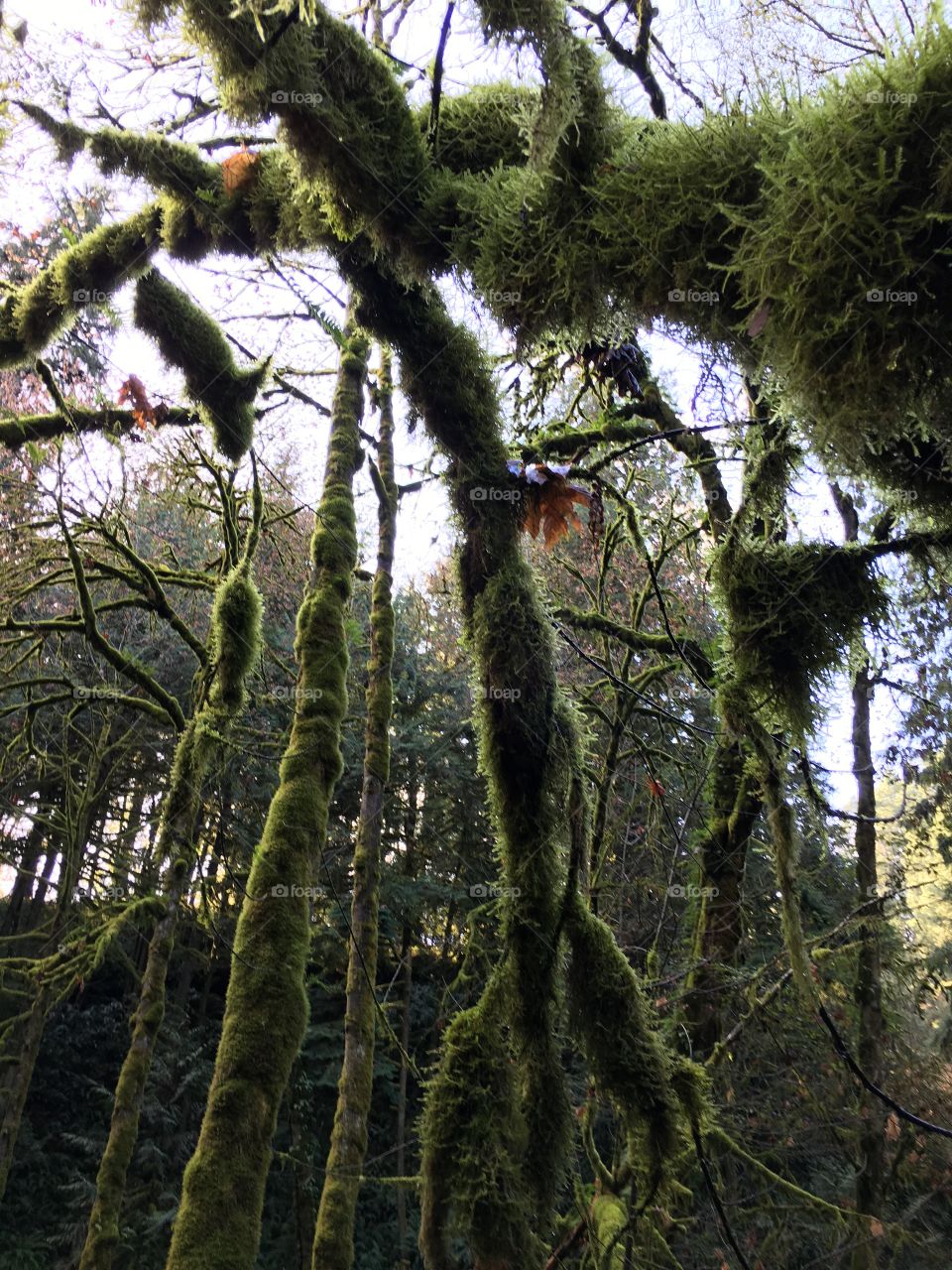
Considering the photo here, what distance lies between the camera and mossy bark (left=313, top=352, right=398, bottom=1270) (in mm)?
4012

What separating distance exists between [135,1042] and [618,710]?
3605 mm

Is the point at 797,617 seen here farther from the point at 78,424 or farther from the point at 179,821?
the point at 78,424

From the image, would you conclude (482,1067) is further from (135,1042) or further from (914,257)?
→ (135,1042)

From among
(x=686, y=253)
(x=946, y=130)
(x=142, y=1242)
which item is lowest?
(x=142, y=1242)

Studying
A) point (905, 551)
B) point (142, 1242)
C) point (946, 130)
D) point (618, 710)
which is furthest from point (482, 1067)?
point (142, 1242)

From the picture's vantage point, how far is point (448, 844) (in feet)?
37.7

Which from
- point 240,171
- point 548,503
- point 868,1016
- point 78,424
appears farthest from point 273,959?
point 868,1016

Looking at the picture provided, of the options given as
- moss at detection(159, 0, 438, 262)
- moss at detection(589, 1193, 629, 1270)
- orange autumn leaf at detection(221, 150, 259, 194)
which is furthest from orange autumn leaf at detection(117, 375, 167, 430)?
moss at detection(589, 1193, 629, 1270)

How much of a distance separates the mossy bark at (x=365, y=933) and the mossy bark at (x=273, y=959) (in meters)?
A: 0.77

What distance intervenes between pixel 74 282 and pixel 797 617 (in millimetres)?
3426

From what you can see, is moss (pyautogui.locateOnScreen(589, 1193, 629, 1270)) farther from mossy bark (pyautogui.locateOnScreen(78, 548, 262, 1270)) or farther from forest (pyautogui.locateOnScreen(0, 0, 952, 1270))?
mossy bark (pyautogui.locateOnScreen(78, 548, 262, 1270))

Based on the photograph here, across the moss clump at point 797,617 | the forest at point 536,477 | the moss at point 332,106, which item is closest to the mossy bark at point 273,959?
the forest at point 536,477

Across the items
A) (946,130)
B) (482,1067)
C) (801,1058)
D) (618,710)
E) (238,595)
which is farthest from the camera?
(801,1058)

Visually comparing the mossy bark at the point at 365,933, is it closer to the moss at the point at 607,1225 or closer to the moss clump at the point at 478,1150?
the moss at the point at 607,1225
